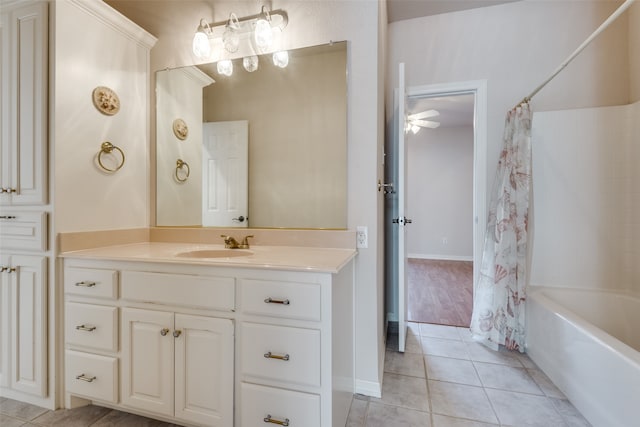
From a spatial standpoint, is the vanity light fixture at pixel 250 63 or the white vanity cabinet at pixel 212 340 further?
the vanity light fixture at pixel 250 63

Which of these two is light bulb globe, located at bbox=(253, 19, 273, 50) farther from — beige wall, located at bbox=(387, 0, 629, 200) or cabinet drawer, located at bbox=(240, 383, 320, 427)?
cabinet drawer, located at bbox=(240, 383, 320, 427)

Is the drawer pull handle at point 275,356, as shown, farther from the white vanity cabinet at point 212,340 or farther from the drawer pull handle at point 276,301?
the drawer pull handle at point 276,301

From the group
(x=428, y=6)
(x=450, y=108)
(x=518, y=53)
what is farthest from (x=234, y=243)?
(x=450, y=108)

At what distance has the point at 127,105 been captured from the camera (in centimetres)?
188

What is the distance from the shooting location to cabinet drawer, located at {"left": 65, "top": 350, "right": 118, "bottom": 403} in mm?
1392

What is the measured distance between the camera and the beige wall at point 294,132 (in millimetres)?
1688

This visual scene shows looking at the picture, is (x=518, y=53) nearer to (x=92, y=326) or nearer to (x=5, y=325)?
(x=92, y=326)

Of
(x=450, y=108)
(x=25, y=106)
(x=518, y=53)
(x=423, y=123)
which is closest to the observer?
(x=25, y=106)

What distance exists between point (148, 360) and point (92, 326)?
36 centimetres

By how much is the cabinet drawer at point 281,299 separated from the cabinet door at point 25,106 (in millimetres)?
1233

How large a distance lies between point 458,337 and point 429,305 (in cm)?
74

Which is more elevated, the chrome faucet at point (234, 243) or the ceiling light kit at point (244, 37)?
the ceiling light kit at point (244, 37)

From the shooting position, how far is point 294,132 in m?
1.79

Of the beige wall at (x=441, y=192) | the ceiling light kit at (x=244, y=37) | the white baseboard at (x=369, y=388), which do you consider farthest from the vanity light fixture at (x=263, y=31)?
the beige wall at (x=441, y=192)
